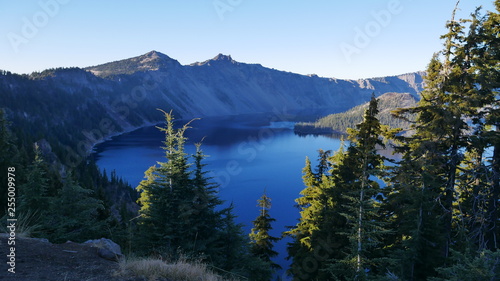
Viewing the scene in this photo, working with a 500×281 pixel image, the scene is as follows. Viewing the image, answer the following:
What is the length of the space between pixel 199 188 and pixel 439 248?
12756 mm

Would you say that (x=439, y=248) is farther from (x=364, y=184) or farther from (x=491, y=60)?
(x=491, y=60)

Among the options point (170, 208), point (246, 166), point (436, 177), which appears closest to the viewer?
point (436, 177)

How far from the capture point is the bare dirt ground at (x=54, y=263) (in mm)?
6535

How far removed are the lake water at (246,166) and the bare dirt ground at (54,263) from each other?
3245 centimetres

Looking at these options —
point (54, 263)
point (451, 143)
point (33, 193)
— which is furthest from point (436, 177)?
point (33, 193)

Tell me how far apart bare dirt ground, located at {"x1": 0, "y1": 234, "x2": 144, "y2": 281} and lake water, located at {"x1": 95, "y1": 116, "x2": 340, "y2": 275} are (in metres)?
32.5

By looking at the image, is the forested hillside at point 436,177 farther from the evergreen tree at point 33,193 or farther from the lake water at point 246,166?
the lake water at point 246,166

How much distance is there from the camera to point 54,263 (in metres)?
7.25

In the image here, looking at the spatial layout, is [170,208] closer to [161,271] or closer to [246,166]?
[161,271]

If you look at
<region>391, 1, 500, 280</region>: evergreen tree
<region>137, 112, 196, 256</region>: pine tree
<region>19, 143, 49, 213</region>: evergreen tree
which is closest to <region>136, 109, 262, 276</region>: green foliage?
<region>137, 112, 196, 256</region>: pine tree

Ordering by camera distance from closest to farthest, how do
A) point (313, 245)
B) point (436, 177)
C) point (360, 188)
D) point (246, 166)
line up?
1. point (360, 188)
2. point (436, 177)
3. point (313, 245)
4. point (246, 166)

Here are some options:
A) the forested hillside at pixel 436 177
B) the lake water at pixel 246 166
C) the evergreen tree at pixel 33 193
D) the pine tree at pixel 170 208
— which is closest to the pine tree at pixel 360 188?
the forested hillside at pixel 436 177

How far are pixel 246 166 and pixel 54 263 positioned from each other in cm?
9972

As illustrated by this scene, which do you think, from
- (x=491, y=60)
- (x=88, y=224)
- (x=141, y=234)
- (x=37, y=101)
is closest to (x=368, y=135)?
(x=491, y=60)
